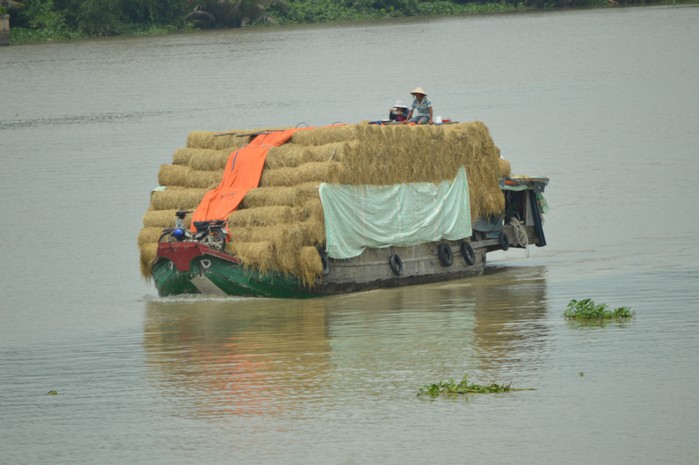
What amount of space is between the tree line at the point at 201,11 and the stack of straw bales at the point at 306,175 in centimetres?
7417

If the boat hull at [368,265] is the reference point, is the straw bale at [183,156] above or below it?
above

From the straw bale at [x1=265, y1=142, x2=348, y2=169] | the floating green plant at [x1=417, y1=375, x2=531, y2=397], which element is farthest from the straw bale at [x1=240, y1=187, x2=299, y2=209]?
the floating green plant at [x1=417, y1=375, x2=531, y2=397]

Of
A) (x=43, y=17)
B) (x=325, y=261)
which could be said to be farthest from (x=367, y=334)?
(x=43, y=17)

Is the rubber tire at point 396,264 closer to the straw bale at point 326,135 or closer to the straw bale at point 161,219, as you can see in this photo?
the straw bale at point 326,135

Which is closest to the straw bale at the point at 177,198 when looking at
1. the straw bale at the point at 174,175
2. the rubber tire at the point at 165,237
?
the straw bale at the point at 174,175

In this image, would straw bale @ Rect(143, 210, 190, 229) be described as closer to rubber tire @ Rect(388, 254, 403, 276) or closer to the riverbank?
rubber tire @ Rect(388, 254, 403, 276)

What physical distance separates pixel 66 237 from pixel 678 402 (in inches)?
860

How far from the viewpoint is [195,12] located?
353 ft

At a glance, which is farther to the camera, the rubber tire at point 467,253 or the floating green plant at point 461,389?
the rubber tire at point 467,253

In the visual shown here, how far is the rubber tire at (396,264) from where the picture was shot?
89.9ft

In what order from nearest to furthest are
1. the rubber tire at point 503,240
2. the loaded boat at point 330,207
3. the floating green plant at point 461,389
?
the floating green plant at point 461,389 → the loaded boat at point 330,207 → the rubber tire at point 503,240

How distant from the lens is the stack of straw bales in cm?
2541

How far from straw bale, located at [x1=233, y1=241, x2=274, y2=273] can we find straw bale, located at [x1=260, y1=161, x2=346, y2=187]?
4.36 feet

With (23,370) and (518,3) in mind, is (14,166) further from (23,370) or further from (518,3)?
(518,3)
